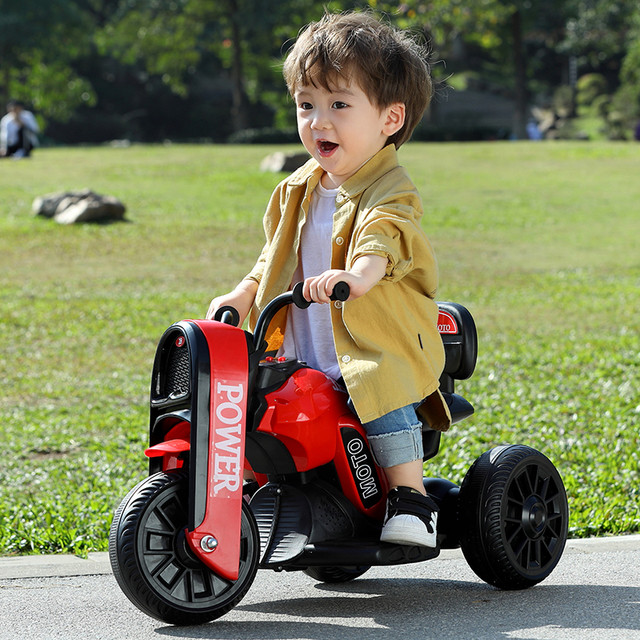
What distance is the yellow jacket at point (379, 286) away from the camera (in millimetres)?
3324

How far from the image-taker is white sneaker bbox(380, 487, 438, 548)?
3316 mm

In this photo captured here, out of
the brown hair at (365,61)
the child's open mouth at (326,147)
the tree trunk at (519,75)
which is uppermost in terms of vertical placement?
the brown hair at (365,61)

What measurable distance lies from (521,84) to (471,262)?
37710mm

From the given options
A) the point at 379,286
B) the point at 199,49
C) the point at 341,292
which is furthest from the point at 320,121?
the point at 199,49

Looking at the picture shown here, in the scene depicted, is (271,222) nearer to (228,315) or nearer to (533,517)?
(228,315)

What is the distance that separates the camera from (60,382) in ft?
27.5

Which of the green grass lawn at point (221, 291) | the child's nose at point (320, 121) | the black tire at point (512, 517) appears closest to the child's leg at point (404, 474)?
the black tire at point (512, 517)

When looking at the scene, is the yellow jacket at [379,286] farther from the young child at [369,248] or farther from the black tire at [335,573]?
the black tire at [335,573]

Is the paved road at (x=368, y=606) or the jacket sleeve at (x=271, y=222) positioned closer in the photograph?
the paved road at (x=368, y=606)

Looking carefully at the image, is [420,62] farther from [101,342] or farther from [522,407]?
[101,342]

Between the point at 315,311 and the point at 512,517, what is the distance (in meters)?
0.95

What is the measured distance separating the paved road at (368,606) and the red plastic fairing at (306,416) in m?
0.50

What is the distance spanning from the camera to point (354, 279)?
3.16 m

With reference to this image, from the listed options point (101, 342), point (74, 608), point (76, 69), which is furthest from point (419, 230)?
point (76, 69)
